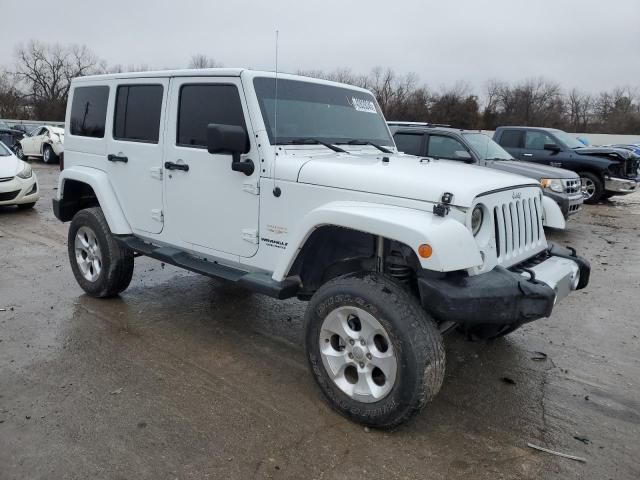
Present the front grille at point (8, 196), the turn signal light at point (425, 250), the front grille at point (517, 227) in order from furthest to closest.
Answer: the front grille at point (8, 196), the front grille at point (517, 227), the turn signal light at point (425, 250)

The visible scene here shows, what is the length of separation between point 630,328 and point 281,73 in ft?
13.1

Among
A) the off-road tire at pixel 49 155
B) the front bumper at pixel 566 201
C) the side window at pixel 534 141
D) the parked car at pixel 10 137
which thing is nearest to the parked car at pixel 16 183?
the front bumper at pixel 566 201

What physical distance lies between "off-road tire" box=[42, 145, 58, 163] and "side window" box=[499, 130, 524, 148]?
648 inches

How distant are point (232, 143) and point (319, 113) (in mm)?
966

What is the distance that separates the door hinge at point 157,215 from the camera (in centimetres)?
461

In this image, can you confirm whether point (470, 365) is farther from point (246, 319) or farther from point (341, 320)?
point (246, 319)

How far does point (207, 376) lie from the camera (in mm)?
3887

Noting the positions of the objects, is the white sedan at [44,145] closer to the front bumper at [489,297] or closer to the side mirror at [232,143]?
the side mirror at [232,143]

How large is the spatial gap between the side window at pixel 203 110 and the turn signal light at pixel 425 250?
170 cm

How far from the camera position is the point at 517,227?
3543 millimetres

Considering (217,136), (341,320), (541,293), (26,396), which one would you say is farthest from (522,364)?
(26,396)

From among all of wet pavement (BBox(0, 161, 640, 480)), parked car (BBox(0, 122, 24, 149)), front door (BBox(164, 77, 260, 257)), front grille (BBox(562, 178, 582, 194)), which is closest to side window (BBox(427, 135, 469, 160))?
front grille (BBox(562, 178, 582, 194))

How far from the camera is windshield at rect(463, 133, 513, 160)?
9.45 m

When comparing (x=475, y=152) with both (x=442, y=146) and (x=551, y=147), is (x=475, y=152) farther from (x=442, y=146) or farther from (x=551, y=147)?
(x=551, y=147)
